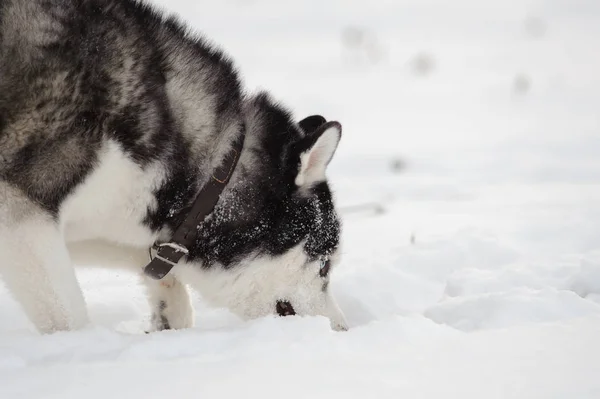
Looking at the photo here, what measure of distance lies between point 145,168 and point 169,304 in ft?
2.83

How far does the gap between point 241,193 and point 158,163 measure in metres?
0.37

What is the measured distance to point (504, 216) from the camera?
205 inches

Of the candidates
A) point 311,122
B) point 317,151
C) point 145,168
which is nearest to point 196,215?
point 145,168

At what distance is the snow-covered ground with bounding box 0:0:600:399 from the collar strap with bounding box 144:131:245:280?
34 centimetres

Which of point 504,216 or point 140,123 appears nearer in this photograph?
point 140,123

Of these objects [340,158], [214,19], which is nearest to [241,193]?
[340,158]

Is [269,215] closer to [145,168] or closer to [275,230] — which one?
[275,230]

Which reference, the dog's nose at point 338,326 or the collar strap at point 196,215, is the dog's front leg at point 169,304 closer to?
the collar strap at point 196,215

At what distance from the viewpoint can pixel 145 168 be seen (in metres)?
2.82

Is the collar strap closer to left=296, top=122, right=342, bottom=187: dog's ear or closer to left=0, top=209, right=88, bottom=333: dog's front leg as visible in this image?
left=296, top=122, right=342, bottom=187: dog's ear

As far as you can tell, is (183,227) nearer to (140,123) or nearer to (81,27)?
(140,123)

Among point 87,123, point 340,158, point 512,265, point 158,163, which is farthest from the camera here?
point 340,158

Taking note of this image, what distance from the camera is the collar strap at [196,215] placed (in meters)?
2.95

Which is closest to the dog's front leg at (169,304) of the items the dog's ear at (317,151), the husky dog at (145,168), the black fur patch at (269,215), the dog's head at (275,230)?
the husky dog at (145,168)
